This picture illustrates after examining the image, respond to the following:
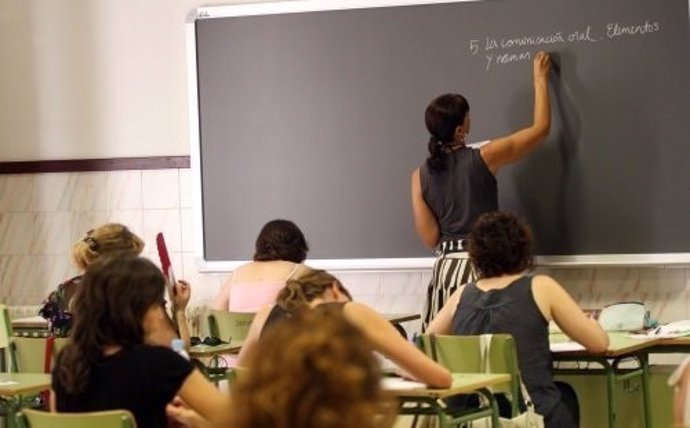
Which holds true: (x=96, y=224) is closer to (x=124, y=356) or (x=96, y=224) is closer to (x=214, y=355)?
(x=214, y=355)

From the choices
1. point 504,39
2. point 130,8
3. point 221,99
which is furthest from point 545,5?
point 130,8

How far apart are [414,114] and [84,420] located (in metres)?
3.80

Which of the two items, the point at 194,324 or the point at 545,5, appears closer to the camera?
the point at 545,5

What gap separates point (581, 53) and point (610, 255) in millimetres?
1030

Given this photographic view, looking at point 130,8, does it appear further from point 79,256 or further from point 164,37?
point 79,256

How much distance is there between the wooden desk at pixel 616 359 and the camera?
5234 mm

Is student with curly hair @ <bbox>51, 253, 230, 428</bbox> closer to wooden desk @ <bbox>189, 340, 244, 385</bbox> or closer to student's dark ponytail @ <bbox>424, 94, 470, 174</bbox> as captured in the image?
wooden desk @ <bbox>189, 340, 244, 385</bbox>

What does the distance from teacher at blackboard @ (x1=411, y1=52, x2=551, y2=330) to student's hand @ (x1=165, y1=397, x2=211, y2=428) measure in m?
2.70

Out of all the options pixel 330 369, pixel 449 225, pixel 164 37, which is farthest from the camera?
pixel 164 37

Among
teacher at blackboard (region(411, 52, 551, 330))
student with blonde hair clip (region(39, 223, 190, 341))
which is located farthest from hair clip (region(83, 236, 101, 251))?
teacher at blackboard (region(411, 52, 551, 330))

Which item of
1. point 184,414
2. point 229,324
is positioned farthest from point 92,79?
point 184,414

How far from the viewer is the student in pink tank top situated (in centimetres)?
615

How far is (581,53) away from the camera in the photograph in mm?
6520

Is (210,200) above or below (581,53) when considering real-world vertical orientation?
below
